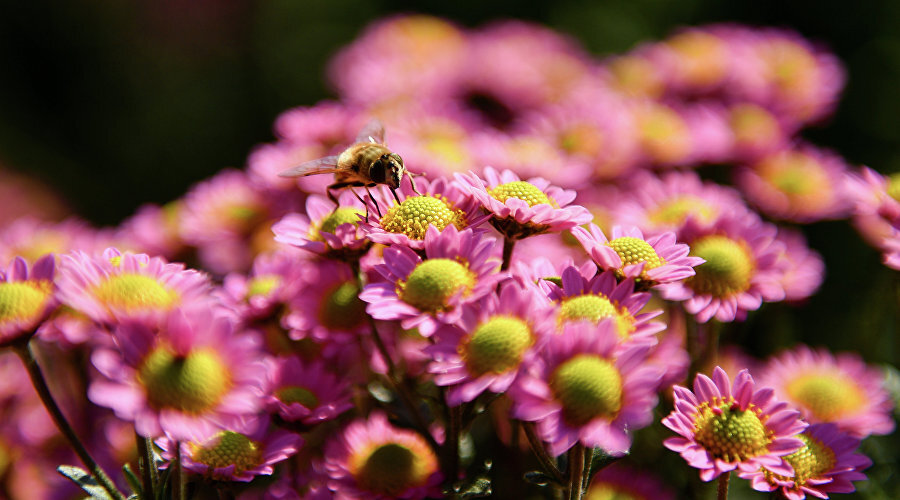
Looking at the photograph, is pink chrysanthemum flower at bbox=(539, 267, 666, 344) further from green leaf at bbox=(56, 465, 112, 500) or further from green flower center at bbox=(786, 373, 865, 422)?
green leaf at bbox=(56, 465, 112, 500)

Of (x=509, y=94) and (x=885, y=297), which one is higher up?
(x=509, y=94)

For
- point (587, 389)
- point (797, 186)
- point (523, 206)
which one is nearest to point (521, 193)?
point (523, 206)

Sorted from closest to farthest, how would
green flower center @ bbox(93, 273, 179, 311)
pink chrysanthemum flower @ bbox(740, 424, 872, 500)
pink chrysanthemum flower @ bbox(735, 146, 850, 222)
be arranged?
green flower center @ bbox(93, 273, 179, 311)
pink chrysanthemum flower @ bbox(740, 424, 872, 500)
pink chrysanthemum flower @ bbox(735, 146, 850, 222)

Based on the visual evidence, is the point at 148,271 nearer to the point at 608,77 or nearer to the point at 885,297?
the point at 885,297

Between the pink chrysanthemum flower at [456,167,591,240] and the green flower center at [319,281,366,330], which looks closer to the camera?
the pink chrysanthemum flower at [456,167,591,240]

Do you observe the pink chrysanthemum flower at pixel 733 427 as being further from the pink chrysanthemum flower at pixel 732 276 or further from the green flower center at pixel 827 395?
the green flower center at pixel 827 395

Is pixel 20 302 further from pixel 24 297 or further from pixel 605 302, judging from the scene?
pixel 605 302

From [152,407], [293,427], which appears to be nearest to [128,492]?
[293,427]

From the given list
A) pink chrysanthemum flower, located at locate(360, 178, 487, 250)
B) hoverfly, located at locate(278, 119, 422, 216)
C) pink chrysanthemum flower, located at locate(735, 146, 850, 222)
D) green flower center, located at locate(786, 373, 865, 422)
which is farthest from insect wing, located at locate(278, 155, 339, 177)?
pink chrysanthemum flower, located at locate(735, 146, 850, 222)
